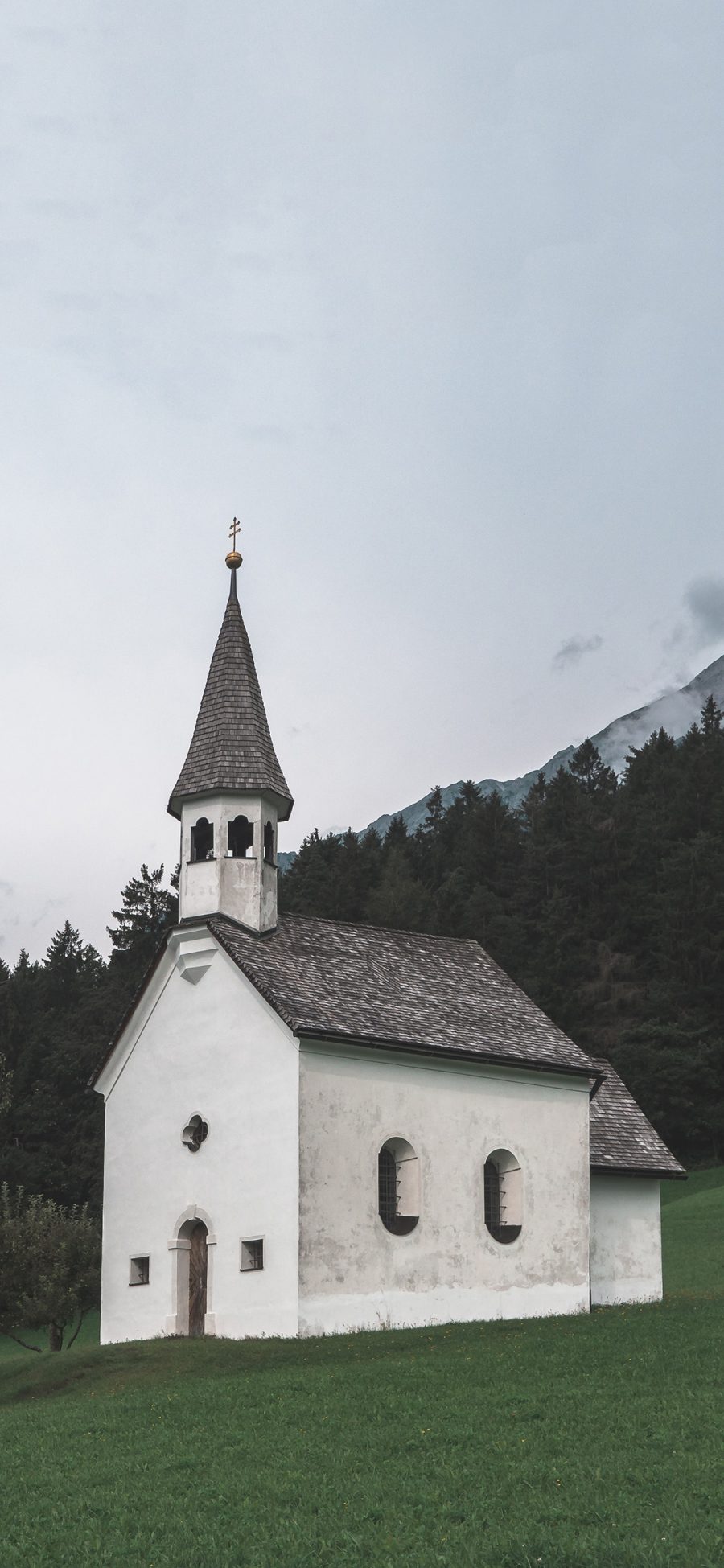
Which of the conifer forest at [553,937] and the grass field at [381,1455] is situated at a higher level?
the conifer forest at [553,937]

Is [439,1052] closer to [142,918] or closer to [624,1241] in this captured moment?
[624,1241]

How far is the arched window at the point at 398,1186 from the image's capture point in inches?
Result: 1212

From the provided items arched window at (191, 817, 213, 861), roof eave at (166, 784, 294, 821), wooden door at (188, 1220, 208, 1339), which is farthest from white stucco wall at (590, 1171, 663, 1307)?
arched window at (191, 817, 213, 861)

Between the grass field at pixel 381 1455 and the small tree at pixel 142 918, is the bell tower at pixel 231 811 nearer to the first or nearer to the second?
the grass field at pixel 381 1455

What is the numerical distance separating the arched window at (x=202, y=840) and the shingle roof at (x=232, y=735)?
0.72m

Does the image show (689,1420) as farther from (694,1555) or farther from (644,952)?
(644,952)

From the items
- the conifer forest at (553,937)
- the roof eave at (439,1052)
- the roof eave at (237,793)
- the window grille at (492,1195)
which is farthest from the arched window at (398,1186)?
the conifer forest at (553,937)

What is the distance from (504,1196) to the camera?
108 ft

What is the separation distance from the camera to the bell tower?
3372 centimetres

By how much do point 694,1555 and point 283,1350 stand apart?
591 inches

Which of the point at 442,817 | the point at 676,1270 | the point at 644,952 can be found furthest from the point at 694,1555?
the point at 442,817

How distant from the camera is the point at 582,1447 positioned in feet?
54.0

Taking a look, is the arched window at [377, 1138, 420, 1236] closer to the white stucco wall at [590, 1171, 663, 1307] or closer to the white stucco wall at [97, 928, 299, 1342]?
the white stucco wall at [97, 928, 299, 1342]

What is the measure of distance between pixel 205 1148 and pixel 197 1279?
104 inches
